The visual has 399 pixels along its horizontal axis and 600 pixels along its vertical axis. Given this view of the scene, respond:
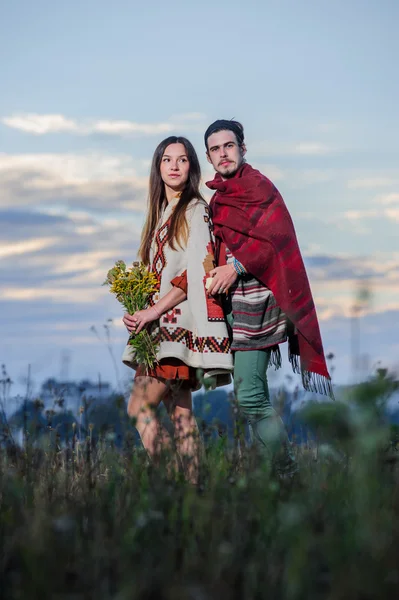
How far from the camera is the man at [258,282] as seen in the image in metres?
5.10

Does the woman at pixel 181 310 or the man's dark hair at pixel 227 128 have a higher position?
the man's dark hair at pixel 227 128

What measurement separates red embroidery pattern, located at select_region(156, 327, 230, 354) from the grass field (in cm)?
104

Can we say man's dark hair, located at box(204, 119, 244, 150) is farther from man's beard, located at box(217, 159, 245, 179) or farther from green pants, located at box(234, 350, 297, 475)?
green pants, located at box(234, 350, 297, 475)

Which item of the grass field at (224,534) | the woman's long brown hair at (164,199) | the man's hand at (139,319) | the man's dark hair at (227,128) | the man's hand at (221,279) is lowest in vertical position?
the grass field at (224,534)

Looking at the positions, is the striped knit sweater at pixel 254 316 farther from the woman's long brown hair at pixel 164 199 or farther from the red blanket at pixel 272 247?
the woman's long brown hair at pixel 164 199

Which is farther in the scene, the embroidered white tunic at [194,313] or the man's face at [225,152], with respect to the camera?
the man's face at [225,152]

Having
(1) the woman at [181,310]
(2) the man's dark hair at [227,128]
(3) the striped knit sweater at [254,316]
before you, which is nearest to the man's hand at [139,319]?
(1) the woman at [181,310]

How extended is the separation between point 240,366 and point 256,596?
2487 mm

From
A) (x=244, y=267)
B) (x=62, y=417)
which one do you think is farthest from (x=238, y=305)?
(x=62, y=417)

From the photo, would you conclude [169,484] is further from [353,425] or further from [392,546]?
[353,425]

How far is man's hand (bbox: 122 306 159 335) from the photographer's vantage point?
5.20 metres

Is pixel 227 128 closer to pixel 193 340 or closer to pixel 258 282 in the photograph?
pixel 258 282

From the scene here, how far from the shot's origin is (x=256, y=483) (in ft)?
11.4

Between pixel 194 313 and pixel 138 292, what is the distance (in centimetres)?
37
